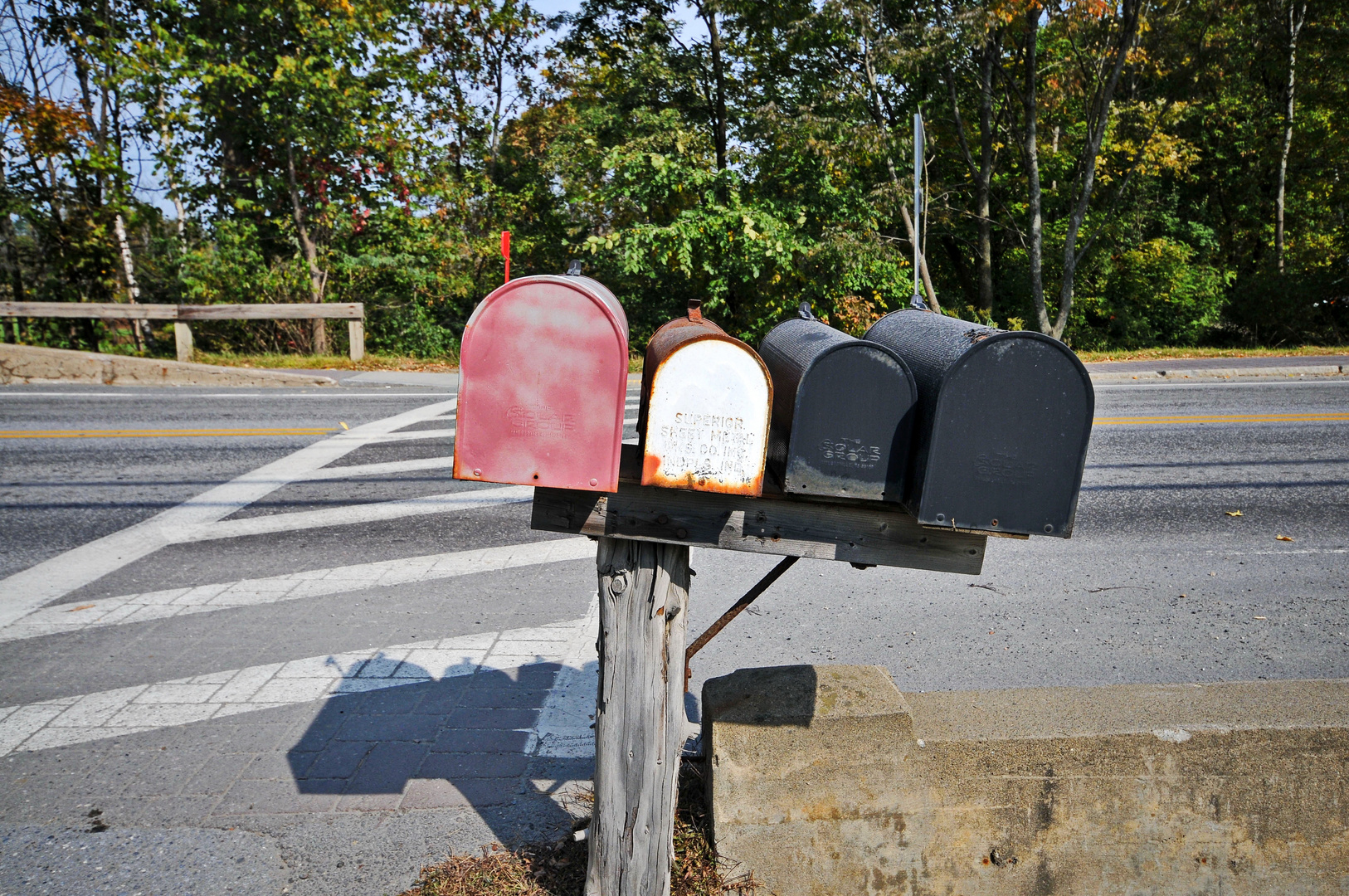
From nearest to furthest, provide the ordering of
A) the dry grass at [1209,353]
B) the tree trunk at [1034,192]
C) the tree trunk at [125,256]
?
the tree trunk at [125,256] → the tree trunk at [1034,192] → the dry grass at [1209,353]

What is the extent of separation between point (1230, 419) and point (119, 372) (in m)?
16.1

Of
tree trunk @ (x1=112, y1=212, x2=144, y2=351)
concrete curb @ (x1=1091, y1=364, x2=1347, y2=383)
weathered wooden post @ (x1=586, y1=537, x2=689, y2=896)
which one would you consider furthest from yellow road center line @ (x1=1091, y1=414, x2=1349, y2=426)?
tree trunk @ (x1=112, y1=212, x2=144, y2=351)

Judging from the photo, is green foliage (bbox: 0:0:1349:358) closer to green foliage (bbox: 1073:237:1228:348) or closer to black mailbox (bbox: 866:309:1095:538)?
green foliage (bbox: 1073:237:1228:348)

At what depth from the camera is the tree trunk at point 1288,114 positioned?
19.5m

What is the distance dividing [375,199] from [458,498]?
40.6 feet

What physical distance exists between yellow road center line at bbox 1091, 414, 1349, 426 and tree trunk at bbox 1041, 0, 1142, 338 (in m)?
5.69

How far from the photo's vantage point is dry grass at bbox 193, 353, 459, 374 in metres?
15.2

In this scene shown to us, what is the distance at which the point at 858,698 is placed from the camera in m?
2.61

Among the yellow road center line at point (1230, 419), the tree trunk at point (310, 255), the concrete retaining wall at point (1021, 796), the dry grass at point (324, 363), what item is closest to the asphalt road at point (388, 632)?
the concrete retaining wall at point (1021, 796)

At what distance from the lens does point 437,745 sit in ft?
11.9

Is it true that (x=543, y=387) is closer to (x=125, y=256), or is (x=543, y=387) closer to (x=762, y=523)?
(x=762, y=523)

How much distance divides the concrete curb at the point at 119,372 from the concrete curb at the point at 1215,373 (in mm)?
13398

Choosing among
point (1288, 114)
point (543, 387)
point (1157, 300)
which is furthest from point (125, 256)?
point (1288, 114)

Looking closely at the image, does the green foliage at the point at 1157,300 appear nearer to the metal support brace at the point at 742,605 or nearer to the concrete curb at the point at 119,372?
the concrete curb at the point at 119,372
